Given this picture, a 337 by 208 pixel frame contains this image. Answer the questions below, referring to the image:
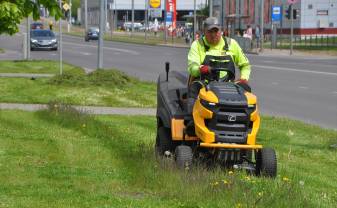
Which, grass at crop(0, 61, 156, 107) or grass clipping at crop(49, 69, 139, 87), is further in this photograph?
grass clipping at crop(49, 69, 139, 87)

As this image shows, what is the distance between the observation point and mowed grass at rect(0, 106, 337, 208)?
716 cm

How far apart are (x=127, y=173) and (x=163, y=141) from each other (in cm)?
66

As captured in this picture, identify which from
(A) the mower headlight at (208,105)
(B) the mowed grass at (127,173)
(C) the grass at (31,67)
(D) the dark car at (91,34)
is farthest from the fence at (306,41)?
(A) the mower headlight at (208,105)

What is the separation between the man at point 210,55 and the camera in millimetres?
8641

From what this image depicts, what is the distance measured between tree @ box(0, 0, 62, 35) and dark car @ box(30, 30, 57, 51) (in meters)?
49.9

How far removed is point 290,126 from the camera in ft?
49.5

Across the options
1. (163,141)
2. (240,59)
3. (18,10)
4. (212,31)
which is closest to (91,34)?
(163,141)

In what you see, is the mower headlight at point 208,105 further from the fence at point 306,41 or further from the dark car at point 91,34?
the dark car at point 91,34

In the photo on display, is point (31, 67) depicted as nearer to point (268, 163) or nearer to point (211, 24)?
point (211, 24)

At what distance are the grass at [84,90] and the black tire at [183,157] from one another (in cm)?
1062

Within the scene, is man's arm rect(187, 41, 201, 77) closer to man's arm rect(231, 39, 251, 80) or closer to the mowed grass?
man's arm rect(231, 39, 251, 80)

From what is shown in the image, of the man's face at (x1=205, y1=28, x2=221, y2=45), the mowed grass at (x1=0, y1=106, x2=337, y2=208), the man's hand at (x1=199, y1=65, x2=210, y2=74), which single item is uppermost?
the man's face at (x1=205, y1=28, x2=221, y2=45)

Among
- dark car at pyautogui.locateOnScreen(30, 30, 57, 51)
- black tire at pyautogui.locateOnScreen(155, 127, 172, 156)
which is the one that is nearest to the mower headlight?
black tire at pyautogui.locateOnScreen(155, 127, 172, 156)

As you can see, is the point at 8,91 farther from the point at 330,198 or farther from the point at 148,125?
the point at 330,198
